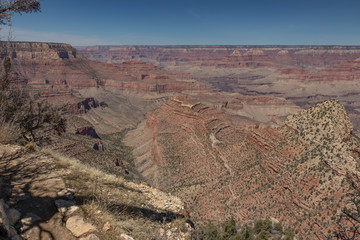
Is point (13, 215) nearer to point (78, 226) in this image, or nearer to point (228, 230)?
point (78, 226)

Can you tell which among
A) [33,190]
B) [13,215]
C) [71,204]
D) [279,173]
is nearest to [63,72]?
[279,173]

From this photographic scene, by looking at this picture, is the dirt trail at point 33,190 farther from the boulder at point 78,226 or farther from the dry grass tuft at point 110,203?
the dry grass tuft at point 110,203

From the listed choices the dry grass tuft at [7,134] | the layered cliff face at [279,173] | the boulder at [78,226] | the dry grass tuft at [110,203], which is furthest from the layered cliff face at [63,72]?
the boulder at [78,226]

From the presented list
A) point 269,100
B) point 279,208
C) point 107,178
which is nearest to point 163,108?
point 279,208

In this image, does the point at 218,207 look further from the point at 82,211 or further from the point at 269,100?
the point at 269,100

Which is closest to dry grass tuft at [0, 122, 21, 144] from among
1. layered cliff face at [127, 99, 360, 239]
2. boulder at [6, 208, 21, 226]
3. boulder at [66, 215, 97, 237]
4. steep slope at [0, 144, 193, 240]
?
steep slope at [0, 144, 193, 240]

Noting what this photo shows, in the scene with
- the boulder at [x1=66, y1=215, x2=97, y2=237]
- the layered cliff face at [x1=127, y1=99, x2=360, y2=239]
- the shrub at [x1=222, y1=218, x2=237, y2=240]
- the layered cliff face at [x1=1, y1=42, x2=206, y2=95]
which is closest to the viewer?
the boulder at [x1=66, y1=215, x2=97, y2=237]

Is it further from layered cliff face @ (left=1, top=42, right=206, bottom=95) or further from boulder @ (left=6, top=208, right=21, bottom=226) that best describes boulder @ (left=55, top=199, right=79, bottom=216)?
layered cliff face @ (left=1, top=42, right=206, bottom=95)
